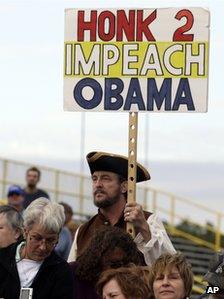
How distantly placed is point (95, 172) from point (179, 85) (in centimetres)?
81

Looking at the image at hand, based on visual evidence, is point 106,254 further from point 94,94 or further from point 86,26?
point 86,26

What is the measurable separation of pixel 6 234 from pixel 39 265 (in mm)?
1098

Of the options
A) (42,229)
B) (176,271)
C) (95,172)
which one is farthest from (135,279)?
(95,172)

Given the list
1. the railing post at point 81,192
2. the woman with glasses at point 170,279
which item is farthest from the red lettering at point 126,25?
the railing post at point 81,192

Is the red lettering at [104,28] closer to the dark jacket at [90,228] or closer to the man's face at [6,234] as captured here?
the dark jacket at [90,228]

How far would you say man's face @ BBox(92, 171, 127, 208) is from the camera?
32.9 ft

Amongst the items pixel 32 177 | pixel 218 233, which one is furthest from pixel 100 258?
pixel 218 233

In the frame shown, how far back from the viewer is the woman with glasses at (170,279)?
8.60 m

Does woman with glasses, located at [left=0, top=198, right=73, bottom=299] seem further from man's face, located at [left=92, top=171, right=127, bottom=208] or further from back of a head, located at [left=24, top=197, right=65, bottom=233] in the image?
man's face, located at [left=92, top=171, right=127, bottom=208]

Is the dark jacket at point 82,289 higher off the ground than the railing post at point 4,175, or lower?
higher

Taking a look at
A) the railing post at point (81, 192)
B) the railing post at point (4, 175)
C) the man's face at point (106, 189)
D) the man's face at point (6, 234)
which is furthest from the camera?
the railing post at point (81, 192)

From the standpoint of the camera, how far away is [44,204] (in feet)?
30.7

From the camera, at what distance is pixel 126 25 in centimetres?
1011

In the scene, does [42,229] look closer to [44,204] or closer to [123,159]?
[44,204]
